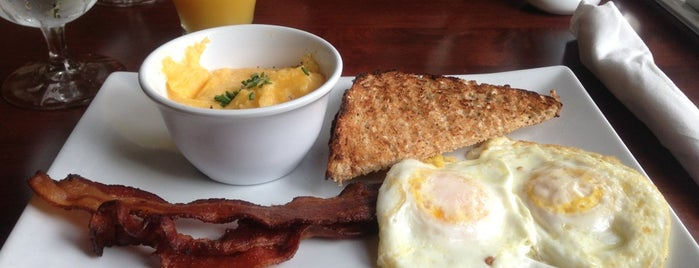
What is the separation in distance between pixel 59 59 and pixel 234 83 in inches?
41.2

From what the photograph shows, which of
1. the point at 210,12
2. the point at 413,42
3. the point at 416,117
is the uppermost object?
the point at 416,117

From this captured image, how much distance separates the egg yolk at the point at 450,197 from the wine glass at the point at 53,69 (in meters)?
1.47

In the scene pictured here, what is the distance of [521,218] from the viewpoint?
149 centimetres

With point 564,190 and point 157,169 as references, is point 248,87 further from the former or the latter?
point 564,190

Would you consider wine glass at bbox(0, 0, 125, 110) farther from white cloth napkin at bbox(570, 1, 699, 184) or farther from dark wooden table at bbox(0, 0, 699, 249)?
white cloth napkin at bbox(570, 1, 699, 184)

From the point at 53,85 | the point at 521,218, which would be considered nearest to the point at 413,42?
the point at 521,218

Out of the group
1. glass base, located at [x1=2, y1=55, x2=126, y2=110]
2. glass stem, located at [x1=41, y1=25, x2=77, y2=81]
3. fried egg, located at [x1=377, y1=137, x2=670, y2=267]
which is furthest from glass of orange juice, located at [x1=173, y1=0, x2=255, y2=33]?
fried egg, located at [x1=377, y1=137, x2=670, y2=267]

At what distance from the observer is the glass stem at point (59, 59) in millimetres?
2317

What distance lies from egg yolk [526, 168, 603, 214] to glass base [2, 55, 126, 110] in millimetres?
1756

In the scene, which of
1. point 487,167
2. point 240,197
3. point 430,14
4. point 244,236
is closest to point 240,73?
point 240,197

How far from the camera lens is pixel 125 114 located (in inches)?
78.4

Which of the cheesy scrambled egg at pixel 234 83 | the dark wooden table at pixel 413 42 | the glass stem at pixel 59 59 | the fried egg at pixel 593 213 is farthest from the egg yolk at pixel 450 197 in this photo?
the glass stem at pixel 59 59

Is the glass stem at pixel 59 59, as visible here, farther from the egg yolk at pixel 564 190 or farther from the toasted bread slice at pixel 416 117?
the egg yolk at pixel 564 190

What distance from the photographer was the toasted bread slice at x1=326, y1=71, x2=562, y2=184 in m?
1.75
